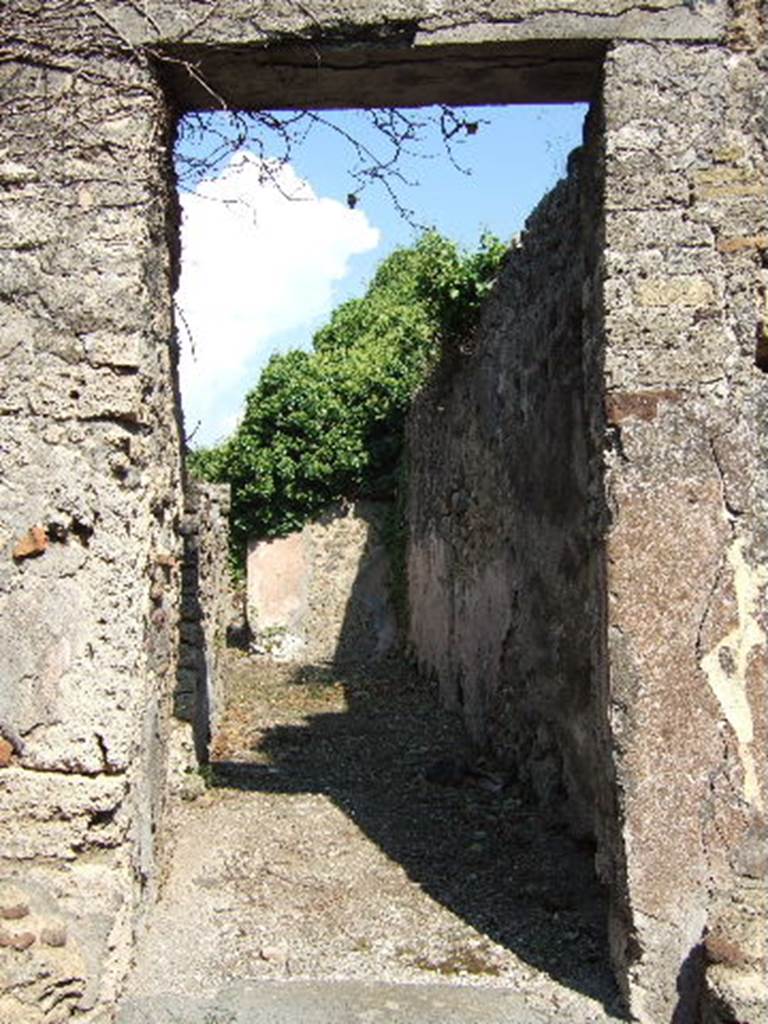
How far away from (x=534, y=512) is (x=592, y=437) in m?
2.08

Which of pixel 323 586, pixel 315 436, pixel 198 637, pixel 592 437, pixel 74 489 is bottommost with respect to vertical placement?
pixel 323 586

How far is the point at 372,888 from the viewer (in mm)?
4145

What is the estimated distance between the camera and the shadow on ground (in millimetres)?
3633

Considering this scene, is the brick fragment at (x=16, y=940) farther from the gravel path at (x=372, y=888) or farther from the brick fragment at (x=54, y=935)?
the gravel path at (x=372, y=888)

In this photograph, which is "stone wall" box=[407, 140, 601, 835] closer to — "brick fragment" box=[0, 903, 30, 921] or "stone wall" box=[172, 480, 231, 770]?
"stone wall" box=[172, 480, 231, 770]

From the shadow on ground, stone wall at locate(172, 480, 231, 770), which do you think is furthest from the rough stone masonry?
stone wall at locate(172, 480, 231, 770)

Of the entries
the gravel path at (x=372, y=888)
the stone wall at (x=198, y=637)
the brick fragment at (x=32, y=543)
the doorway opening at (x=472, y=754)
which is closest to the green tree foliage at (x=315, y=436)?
the doorway opening at (x=472, y=754)

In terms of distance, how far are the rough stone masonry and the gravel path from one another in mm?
302

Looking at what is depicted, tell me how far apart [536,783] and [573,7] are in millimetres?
3598

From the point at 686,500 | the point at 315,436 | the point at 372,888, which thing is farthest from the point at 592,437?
the point at 315,436

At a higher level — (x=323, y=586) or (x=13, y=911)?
(x=323, y=586)

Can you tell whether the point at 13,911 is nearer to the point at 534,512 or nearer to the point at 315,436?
the point at 534,512

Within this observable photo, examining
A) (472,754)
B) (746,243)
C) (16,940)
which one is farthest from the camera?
(472,754)

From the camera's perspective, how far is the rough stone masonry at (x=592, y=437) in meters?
3.12
